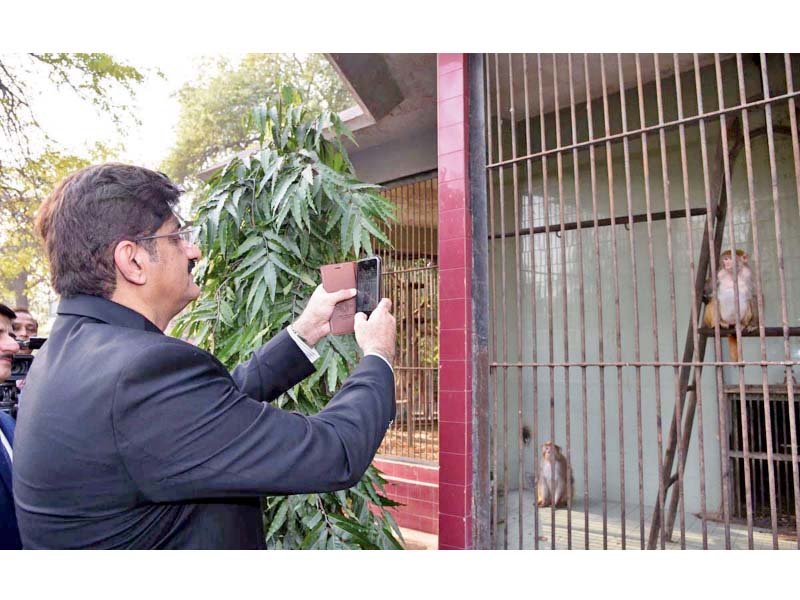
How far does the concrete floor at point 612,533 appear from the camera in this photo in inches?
158

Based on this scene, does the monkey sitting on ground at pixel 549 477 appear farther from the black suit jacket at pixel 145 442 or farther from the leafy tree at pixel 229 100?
the leafy tree at pixel 229 100

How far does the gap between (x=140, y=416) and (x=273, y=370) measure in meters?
0.79

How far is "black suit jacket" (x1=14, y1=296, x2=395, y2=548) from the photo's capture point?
1.10 meters

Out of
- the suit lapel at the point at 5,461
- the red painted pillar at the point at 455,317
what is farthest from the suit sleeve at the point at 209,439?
the red painted pillar at the point at 455,317

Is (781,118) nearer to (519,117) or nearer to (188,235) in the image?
(519,117)

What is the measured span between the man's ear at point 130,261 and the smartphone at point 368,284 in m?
0.65

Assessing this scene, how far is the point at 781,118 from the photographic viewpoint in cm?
471

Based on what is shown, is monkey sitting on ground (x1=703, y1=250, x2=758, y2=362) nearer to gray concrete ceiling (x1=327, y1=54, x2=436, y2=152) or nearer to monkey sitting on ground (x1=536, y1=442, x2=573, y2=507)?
monkey sitting on ground (x1=536, y1=442, x2=573, y2=507)

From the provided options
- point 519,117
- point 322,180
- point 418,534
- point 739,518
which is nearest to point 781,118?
point 519,117

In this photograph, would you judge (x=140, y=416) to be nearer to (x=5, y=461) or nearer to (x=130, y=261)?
(x=130, y=261)

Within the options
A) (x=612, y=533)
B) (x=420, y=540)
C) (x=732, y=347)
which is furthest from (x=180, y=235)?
(x=732, y=347)

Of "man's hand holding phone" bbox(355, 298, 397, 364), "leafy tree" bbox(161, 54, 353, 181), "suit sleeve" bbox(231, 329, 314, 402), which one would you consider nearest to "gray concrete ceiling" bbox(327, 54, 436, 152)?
"suit sleeve" bbox(231, 329, 314, 402)

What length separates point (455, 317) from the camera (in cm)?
338

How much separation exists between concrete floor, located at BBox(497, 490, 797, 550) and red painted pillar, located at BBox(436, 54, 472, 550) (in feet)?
1.75
